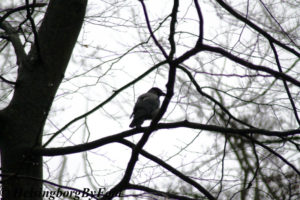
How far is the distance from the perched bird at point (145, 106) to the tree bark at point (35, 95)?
1.61 meters

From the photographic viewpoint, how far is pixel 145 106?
529 centimetres

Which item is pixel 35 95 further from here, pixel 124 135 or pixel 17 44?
pixel 124 135

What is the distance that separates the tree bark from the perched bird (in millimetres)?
1612

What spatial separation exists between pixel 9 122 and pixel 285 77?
98.6 inches

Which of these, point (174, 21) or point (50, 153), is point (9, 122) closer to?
point (50, 153)

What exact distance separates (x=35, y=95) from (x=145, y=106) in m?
2.06

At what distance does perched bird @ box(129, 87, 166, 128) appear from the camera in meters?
5.11

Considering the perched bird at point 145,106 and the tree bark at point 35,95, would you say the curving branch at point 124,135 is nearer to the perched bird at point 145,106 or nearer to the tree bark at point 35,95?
the tree bark at point 35,95

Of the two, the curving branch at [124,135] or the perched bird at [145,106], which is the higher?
the perched bird at [145,106]

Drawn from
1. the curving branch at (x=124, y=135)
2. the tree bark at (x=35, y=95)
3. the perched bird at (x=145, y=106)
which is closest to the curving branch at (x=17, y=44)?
the tree bark at (x=35, y=95)

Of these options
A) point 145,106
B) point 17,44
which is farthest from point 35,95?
point 145,106

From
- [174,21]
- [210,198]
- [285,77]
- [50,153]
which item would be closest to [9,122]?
[50,153]

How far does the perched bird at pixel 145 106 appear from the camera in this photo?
511 cm

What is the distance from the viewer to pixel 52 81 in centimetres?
368
